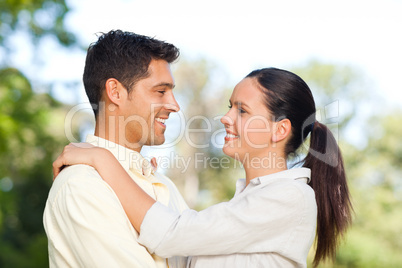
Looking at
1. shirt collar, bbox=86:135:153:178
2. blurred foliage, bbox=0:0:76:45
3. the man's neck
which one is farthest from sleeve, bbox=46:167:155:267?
blurred foliage, bbox=0:0:76:45

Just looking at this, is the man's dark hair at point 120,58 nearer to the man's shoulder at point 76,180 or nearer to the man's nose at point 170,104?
the man's nose at point 170,104

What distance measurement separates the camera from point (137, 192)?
79.0 inches

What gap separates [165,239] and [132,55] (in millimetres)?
1090

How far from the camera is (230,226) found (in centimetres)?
195

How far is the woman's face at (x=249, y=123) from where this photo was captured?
228cm

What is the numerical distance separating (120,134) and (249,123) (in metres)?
0.70

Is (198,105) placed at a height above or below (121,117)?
below

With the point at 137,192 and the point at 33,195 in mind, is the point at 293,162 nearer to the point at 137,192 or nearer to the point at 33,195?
the point at 137,192

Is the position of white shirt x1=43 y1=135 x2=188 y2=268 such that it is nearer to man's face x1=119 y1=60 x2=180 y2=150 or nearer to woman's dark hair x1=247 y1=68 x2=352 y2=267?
man's face x1=119 y1=60 x2=180 y2=150

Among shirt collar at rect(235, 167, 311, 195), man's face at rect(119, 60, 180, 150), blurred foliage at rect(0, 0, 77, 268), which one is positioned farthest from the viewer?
blurred foliage at rect(0, 0, 77, 268)

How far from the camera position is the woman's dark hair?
2287 mm

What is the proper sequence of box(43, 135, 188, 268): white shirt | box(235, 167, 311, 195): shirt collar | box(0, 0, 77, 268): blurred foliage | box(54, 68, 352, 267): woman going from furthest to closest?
1. box(0, 0, 77, 268): blurred foliage
2. box(235, 167, 311, 195): shirt collar
3. box(54, 68, 352, 267): woman
4. box(43, 135, 188, 268): white shirt

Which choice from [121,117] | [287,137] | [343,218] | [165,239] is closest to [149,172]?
[121,117]

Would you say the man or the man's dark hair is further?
the man's dark hair
